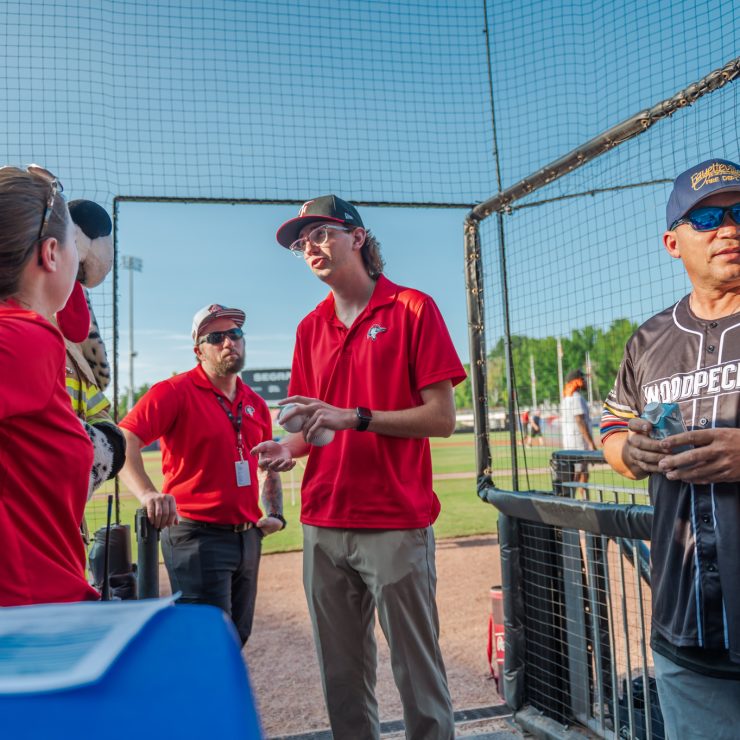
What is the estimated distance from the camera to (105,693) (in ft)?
1.82

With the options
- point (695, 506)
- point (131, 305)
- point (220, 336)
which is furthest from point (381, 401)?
point (131, 305)

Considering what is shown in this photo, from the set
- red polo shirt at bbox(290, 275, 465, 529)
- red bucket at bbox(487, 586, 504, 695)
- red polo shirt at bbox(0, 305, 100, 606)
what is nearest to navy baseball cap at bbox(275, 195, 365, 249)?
red polo shirt at bbox(290, 275, 465, 529)

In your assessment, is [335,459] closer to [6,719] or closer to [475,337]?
[475,337]

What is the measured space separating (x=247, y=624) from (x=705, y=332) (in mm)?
3301

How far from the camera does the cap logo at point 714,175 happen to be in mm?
1929

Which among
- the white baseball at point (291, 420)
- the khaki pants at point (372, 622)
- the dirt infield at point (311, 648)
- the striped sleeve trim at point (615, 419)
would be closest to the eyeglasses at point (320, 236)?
the white baseball at point (291, 420)

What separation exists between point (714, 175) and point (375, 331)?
55.4 inches

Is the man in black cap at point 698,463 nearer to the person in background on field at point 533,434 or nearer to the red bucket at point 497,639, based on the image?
the person in background on field at point 533,434

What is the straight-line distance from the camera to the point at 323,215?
9.71ft

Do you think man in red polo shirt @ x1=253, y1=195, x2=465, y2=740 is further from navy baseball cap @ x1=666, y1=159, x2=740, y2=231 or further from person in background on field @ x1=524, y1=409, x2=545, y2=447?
person in background on field @ x1=524, y1=409, x2=545, y2=447

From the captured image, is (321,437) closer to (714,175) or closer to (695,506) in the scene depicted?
(695,506)

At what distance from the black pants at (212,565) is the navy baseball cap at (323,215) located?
1906 mm

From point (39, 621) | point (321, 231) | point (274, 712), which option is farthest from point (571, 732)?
point (39, 621)

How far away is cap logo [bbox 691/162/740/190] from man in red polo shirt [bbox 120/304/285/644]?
9.76 ft
